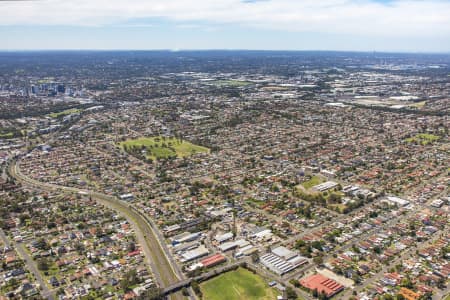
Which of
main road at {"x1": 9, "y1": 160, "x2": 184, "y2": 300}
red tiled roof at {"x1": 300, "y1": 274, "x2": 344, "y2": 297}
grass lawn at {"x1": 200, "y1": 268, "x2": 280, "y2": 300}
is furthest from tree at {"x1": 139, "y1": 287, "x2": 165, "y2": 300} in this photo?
red tiled roof at {"x1": 300, "y1": 274, "x2": 344, "y2": 297}

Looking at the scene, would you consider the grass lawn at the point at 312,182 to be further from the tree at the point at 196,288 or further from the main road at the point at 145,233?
the tree at the point at 196,288

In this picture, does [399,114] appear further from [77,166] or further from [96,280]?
[96,280]

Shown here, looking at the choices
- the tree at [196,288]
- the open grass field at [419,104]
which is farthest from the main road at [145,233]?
the open grass field at [419,104]

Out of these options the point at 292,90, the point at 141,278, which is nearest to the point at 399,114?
the point at 292,90

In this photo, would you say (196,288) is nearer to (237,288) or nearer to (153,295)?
(237,288)

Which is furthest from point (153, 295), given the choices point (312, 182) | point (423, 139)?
point (423, 139)
